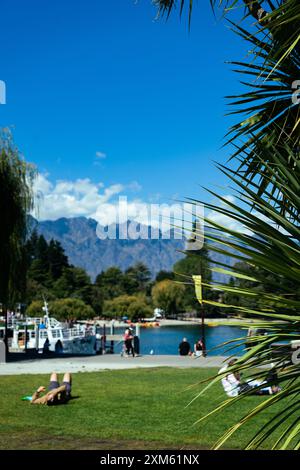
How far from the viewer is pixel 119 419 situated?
10.3 metres

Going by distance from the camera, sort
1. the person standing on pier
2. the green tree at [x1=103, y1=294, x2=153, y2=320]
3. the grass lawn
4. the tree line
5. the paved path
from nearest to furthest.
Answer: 1. the grass lawn
2. the paved path
3. the person standing on pier
4. the tree line
5. the green tree at [x1=103, y1=294, x2=153, y2=320]

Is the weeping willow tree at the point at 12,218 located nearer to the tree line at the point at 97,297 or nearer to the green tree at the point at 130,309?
the tree line at the point at 97,297

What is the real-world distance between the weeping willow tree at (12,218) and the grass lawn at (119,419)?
458 inches

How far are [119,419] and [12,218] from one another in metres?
18.3

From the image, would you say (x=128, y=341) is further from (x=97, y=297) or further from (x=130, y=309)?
(x=97, y=297)

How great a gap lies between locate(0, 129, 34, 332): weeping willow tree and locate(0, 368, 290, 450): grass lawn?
38.2ft

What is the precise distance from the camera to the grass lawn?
8359 millimetres

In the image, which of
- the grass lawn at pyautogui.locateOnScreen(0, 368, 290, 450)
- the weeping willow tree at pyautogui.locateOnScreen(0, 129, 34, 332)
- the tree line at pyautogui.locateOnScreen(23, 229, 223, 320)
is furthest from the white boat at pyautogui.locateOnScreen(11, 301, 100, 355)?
the tree line at pyautogui.locateOnScreen(23, 229, 223, 320)

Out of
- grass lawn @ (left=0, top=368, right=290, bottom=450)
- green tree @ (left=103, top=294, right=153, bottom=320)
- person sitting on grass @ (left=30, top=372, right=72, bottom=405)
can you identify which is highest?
green tree @ (left=103, top=294, right=153, bottom=320)

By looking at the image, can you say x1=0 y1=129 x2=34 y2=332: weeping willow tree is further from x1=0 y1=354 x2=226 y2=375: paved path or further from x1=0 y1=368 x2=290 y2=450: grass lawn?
x1=0 y1=368 x2=290 y2=450: grass lawn

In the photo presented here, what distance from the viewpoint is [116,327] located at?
110 m

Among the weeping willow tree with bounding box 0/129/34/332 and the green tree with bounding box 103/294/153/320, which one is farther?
the green tree with bounding box 103/294/153/320

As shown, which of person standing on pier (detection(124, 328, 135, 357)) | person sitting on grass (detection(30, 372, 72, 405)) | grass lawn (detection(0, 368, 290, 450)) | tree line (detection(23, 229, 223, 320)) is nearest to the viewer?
grass lawn (detection(0, 368, 290, 450))

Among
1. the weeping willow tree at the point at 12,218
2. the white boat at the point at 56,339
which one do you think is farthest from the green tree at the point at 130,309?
the weeping willow tree at the point at 12,218
